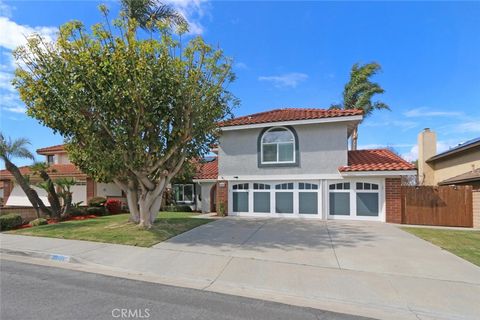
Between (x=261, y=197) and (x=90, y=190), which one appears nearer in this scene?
(x=261, y=197)

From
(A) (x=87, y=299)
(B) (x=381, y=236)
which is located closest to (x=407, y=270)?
(B) (x=381, y=236)

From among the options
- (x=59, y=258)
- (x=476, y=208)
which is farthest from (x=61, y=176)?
(x=476, y=208)

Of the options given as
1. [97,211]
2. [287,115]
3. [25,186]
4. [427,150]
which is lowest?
[97,211]

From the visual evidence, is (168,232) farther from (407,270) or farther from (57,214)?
(57,214)

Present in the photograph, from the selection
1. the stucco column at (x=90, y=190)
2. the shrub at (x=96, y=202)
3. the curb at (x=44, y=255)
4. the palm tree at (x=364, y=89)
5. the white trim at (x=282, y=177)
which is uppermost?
the palm tree at (x=364, y=89)

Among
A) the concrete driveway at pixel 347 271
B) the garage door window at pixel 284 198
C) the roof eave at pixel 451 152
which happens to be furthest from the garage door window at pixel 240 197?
the roof eave at pixel 451 152

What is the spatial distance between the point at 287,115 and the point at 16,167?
1436 centimetres

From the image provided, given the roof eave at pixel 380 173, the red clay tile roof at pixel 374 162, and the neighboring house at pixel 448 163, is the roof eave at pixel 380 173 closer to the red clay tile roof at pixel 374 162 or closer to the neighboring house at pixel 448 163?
the red clay tile roof at pixel 374 162

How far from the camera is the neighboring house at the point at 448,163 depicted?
19528 mm

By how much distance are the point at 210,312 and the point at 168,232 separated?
267 inches

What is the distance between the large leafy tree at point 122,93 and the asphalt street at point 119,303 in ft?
17.3

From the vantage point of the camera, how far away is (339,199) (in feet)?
52.1

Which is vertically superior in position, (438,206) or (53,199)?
(53,199)

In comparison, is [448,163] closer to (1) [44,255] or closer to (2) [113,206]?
(2) [113,206]
